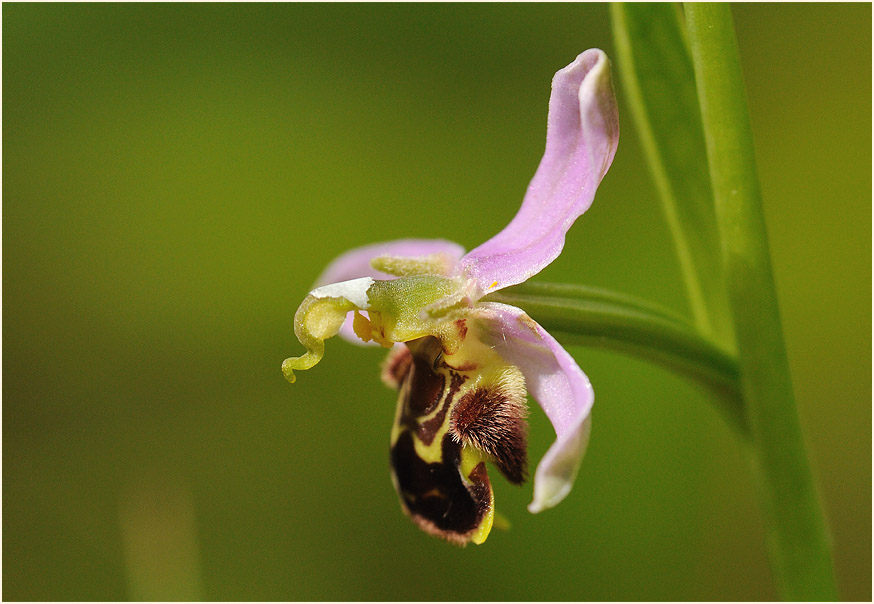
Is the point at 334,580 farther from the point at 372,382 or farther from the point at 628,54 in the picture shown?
the point at 628,54

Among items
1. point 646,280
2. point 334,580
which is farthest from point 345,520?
point 646,280

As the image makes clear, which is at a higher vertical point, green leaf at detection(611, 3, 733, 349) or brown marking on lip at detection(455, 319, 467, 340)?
green leaf at detection(611, 3, 733, 349)

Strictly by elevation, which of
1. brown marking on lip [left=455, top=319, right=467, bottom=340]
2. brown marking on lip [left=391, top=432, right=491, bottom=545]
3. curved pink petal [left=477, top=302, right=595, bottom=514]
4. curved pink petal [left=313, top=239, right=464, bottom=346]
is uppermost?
curved pink petal [left=313, top=239, right=464, bottom=346]

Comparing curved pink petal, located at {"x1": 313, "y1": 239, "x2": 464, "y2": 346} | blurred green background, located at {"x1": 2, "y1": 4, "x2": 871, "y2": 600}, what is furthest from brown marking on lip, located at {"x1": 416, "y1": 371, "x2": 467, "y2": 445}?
blurred green background, located at {"x1": 2, "y1": 4, "x2": 871, "y2": 600}

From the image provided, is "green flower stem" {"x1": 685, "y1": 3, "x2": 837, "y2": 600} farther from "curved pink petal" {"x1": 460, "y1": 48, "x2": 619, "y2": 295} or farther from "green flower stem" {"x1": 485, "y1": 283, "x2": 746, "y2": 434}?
"curved pink petal" {"x1": 460, "y1": 48, "x2": 619, "y2": 295}

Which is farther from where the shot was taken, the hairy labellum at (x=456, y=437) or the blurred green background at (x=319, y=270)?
the blurred green background at (x=319, y=270)

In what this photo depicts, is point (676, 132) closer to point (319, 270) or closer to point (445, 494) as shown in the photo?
point (445, 494)

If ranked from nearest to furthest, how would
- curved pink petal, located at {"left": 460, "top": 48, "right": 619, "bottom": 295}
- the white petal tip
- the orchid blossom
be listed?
the white petal tip
curved pink petal, located at {"left": 460, "top": 48, "right": 619, "bottom": 295}
the orchid blossom

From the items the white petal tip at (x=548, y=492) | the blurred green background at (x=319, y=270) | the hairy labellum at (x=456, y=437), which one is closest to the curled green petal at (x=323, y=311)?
the hairy labellum at (x=456, y=437)

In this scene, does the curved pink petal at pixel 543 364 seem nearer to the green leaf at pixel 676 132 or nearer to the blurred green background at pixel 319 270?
the green leaf at pixel 676 132
